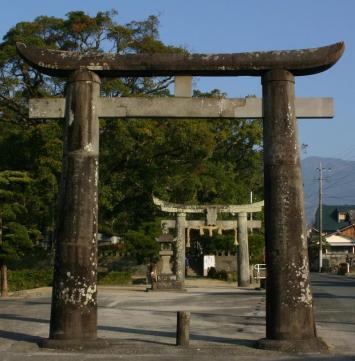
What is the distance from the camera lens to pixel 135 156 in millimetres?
36094

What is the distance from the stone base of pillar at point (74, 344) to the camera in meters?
10.7

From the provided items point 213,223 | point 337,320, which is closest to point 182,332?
point 337,320

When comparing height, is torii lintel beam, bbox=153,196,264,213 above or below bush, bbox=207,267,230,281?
above

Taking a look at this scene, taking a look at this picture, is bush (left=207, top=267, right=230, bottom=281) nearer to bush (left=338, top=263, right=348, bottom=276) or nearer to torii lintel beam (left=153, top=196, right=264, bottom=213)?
torii lintel beam (left=153, top=196, right=264, bottom=213)

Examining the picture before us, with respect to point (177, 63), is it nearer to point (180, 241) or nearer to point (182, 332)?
point (182, 332)

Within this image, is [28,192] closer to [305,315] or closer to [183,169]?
[183,169]

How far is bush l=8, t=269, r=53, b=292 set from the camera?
33.9 m

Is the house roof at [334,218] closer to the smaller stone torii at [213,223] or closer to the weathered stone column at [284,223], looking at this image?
the smaller stone torii at [213,223]

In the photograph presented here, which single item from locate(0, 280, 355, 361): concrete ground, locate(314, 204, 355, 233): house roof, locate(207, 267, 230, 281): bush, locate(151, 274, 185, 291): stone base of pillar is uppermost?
locate(314, 204, 355, 233): house roof

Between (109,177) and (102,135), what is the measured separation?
3.18m

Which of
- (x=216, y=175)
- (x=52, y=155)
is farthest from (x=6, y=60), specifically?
(x=216, y=175)

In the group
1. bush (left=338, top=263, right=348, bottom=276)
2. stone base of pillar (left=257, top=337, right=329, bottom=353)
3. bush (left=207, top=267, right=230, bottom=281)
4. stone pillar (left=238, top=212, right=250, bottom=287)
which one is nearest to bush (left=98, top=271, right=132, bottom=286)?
stone pillar (left=238, top=212, right=250, bottom=287)

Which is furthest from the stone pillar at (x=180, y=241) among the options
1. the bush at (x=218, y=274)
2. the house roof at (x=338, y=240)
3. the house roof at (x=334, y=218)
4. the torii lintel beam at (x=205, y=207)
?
the house roof at (x=334, y=218)

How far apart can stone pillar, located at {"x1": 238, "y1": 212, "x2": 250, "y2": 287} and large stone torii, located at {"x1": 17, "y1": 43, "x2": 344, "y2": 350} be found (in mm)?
21459
